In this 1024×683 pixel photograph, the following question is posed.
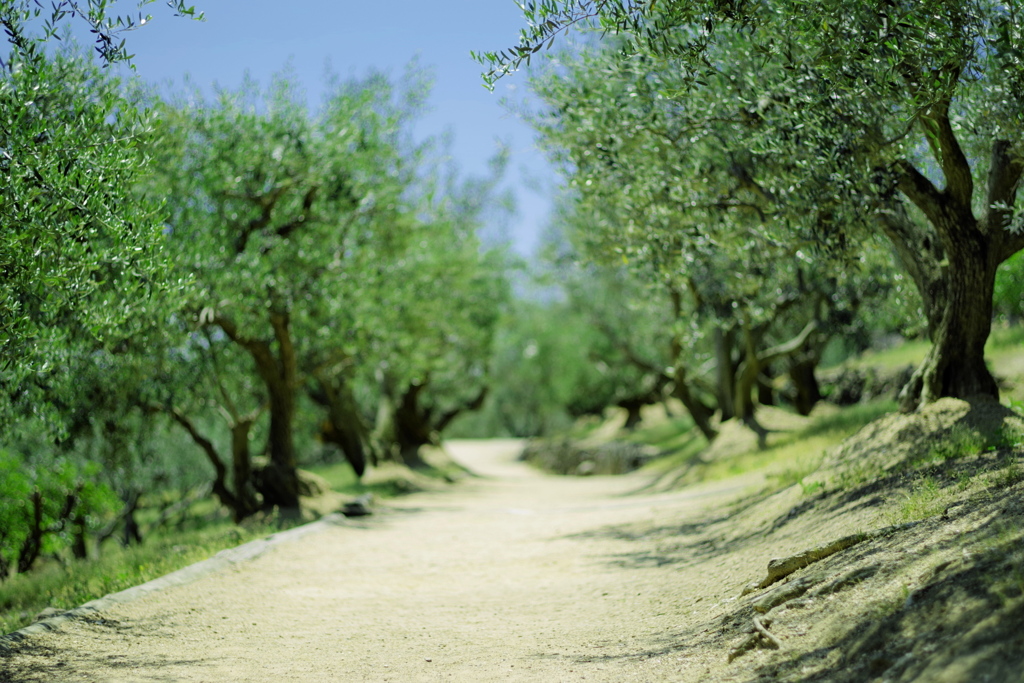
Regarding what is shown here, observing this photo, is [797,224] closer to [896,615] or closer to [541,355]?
[896,615]

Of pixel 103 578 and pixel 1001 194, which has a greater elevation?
pixel 1001 194

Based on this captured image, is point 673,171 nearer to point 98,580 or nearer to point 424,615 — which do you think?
point 424,615

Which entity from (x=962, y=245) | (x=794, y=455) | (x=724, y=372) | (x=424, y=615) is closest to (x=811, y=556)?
(x=424, y=615)

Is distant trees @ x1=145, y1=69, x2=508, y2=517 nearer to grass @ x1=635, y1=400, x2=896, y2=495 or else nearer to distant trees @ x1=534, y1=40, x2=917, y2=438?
distant trees @ x1=534, y1=40, x2=917, y2=438

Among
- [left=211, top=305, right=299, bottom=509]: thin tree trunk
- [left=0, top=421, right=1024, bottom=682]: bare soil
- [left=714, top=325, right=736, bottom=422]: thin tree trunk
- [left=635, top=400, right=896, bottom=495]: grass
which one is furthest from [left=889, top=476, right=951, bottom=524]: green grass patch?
[left=714, top=325, right=736, bottom=422]: thin tree trunk

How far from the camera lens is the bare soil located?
481 cm

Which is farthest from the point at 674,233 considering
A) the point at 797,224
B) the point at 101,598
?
the point at 101,598

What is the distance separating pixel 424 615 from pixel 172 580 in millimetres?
3156

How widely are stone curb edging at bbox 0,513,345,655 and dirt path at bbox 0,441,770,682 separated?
0.13m

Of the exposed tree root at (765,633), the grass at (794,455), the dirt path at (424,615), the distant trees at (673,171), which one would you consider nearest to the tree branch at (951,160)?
the distant trees at (673,171)

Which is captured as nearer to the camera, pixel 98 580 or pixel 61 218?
pixel 61 218

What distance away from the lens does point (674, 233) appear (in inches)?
444

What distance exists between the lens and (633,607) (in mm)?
7988

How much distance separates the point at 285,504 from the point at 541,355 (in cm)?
3282
